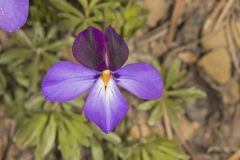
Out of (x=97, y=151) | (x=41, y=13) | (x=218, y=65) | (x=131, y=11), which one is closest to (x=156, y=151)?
(x=97, y=151)

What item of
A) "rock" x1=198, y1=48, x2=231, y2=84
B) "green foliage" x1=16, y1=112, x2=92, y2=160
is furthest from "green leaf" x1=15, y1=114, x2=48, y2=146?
"rock" x1=198, y1=48, x2=231, y2=84

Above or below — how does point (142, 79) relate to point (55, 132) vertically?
above

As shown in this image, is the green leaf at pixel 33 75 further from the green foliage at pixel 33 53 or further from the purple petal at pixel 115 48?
the purple petal at pixel 115 48

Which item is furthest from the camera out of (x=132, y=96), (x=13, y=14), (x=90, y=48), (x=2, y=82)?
(x=132, y=96)

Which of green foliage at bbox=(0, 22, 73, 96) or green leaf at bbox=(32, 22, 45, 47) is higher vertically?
green leaf at bbox=(32, 22, 45, 47)

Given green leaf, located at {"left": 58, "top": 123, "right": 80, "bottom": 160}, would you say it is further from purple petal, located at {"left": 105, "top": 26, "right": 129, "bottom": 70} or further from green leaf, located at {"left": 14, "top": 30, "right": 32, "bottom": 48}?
purple petal, located at {"left": 105, "top": 26, "right": 129, "bottom": 70}

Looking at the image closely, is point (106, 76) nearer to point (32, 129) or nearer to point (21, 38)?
point (32, 129)
